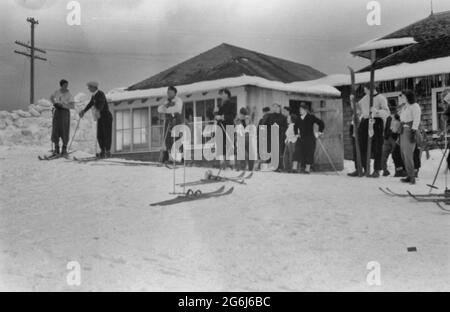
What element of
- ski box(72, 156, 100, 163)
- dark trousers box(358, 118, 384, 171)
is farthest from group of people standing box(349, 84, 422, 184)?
ski box(72, 156, 100, 163)

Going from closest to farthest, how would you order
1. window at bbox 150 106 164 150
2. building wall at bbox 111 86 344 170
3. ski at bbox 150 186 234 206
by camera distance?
1. ski at bbox 150 186 234 206
2. window at bbox 150 106 164 150
3. building wall at bbox 111 86 344 170

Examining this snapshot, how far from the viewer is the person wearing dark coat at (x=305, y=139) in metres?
7.73

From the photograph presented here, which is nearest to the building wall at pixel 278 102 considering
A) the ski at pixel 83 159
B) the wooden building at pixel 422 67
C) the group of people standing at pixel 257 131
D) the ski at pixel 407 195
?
the group of people standing at pixel 257 131

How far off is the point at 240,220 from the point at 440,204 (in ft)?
6.80

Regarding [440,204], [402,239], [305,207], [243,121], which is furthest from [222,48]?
[402,239]

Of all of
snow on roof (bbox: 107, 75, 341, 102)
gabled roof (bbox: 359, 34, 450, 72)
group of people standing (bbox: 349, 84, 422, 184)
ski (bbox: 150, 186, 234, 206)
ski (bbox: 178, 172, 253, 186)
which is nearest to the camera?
ski (bbox: 150, 186, 234, 206)

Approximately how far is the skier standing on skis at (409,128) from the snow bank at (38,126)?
11.7ft

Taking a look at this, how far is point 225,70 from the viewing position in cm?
846

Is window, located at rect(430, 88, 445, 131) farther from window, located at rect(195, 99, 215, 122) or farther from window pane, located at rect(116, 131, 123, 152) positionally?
window pane, located at rect(116, 131, 123, 152)

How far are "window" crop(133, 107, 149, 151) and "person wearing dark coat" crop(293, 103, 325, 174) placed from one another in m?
2.01

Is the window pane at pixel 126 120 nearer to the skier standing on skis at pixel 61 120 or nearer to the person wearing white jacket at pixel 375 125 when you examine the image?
the skier standing on skis at pixel 61 120

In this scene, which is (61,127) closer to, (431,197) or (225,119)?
(225,119)

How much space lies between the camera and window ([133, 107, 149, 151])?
26.9 feet

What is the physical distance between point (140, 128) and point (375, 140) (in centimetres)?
327
